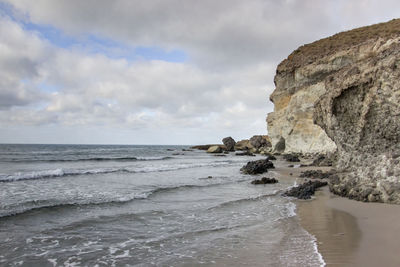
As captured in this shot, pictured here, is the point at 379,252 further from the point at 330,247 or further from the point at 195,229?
the point at 195,229

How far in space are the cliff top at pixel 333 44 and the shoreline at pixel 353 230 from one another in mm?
27857

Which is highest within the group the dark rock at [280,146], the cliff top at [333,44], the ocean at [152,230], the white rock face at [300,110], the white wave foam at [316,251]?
the cliff top at [333,44]

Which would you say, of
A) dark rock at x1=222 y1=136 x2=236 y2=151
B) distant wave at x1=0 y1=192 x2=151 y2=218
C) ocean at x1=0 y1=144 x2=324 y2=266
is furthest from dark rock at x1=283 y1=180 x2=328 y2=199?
dark rock at x1=222 y1=136 x2=236 y2=151

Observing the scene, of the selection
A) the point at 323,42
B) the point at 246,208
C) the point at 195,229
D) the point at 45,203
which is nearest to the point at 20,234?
the point at 45,203

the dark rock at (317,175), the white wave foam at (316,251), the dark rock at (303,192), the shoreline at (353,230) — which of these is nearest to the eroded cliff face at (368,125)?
the shoreline at (353,230)

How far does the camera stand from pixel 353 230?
6.53 metres

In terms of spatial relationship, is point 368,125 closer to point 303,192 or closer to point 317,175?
point 303,192

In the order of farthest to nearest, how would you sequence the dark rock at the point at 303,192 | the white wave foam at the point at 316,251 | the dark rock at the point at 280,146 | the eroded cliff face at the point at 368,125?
the dark rock at the point at 280,146
the dark rock at the point at 303,192
the eroded cliff face at the point at 368,125
the white wave foam at the point at 316,251

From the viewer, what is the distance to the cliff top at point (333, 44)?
32438mm

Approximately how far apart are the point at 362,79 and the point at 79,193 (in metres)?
12.8

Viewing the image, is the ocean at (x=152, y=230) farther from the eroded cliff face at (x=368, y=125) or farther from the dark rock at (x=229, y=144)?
the dark rock at (x=229, y=144)

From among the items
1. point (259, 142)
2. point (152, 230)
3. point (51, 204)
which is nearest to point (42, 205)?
point (51, 204)

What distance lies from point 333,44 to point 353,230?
116 feet

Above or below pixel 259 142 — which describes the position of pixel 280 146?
below
